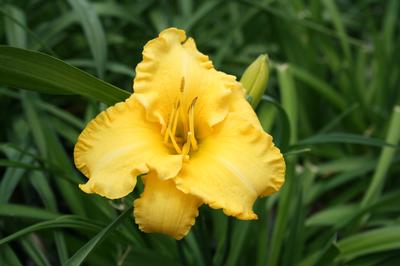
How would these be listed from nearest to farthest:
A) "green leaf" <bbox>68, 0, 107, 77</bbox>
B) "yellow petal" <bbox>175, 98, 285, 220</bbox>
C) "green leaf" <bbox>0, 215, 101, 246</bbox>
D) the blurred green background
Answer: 1. "yellow petal" <bbox>175, 98, 285, 220</bbox>
2. "green leaf" <bbox>0, 215, 101, 246</bbox>
3. the blurred green background
4. "green leaf" <bbox>68, 0, 107, 77</bbox>

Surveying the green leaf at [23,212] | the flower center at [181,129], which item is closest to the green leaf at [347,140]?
the flower center at [181,129]

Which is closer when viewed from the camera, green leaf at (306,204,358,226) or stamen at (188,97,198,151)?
stamen at (188,97,198,151)

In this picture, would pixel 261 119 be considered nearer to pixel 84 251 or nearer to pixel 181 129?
pixel 181 129

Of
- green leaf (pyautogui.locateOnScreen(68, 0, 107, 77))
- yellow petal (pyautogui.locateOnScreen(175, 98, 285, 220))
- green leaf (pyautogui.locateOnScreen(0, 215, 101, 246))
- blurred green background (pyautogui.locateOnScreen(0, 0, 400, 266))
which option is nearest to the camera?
yellow petal (pyautogui.locateOnScreen(175, 98, 285, 220))

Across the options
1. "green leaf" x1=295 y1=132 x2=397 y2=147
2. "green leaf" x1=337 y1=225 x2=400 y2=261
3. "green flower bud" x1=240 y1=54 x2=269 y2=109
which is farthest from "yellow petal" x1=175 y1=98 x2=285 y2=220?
"green leaf" x1=337 y1=225 x2=400 y2=261

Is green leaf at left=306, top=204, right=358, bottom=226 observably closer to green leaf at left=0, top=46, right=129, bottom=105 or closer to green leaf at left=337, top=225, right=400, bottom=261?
green leaf at left=337, top=225, right=400, bottom=261

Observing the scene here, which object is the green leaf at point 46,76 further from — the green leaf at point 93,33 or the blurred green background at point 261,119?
the green leaf at point 93,33

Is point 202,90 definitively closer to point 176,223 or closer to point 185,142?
point 185,142
